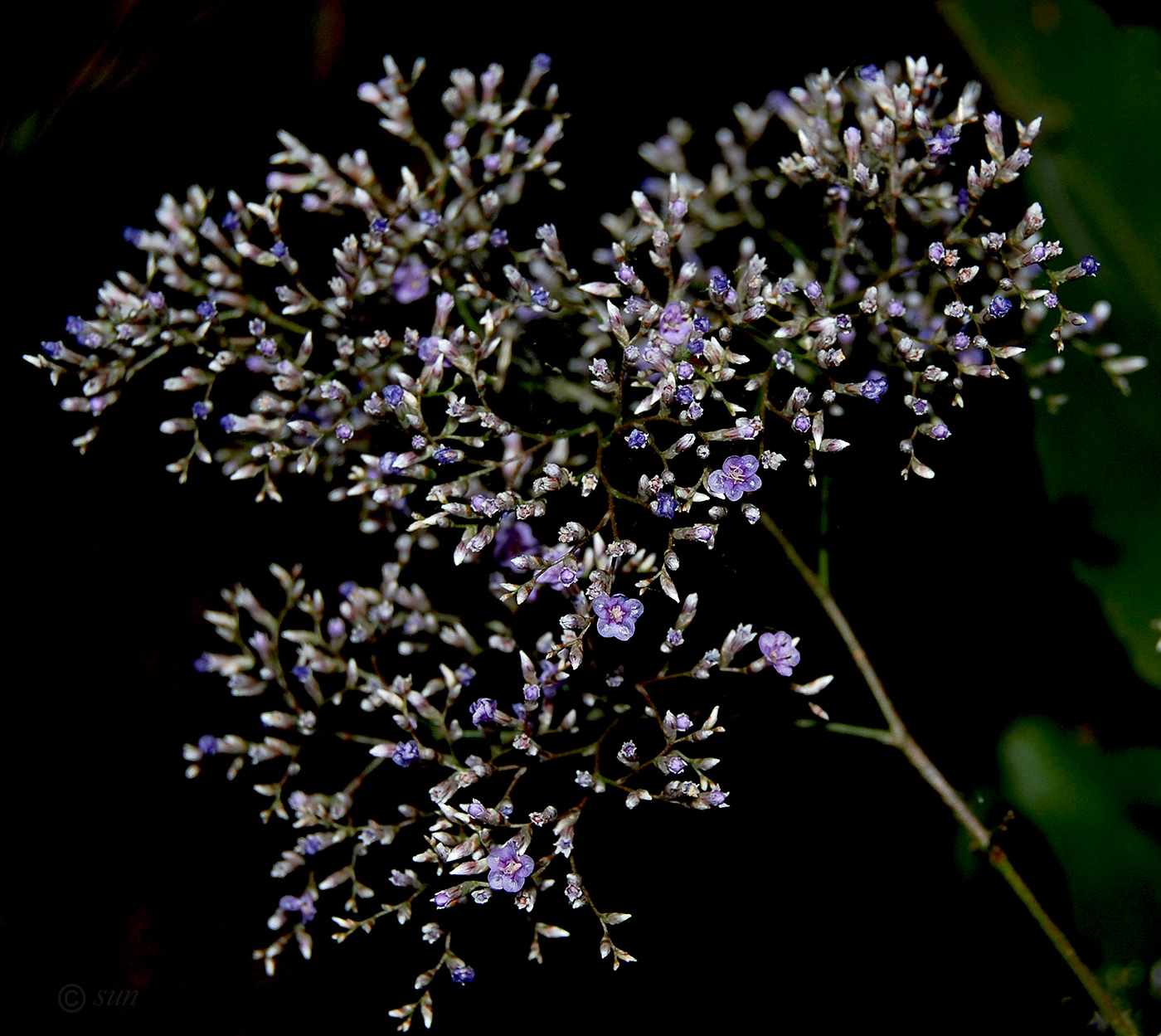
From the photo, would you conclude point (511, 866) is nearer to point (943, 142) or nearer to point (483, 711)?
point (483, 711)

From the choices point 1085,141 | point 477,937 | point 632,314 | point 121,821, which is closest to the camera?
point 632,314

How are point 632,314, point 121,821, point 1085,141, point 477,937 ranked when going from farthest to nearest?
point 121,821 → point 477,937 → point 1085,141 → point 632,314

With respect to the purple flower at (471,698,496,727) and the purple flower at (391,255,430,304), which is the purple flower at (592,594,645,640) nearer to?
→ the purple flower at (471,698,496,727)

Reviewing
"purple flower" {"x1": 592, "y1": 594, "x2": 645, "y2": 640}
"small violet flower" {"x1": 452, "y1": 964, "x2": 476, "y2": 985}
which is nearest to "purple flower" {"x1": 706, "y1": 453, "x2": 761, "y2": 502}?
"purple flower" {"x1": 592, "y1": 594, "x2": 645, "y2": 640}

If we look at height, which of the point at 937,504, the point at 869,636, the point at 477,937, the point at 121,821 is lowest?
the point at 477,937

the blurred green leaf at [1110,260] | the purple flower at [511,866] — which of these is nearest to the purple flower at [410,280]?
the purple flower at [511,866]

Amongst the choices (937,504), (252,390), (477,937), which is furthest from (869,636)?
(252,390)

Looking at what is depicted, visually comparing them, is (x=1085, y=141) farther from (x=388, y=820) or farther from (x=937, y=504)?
(x=388, y=820)
